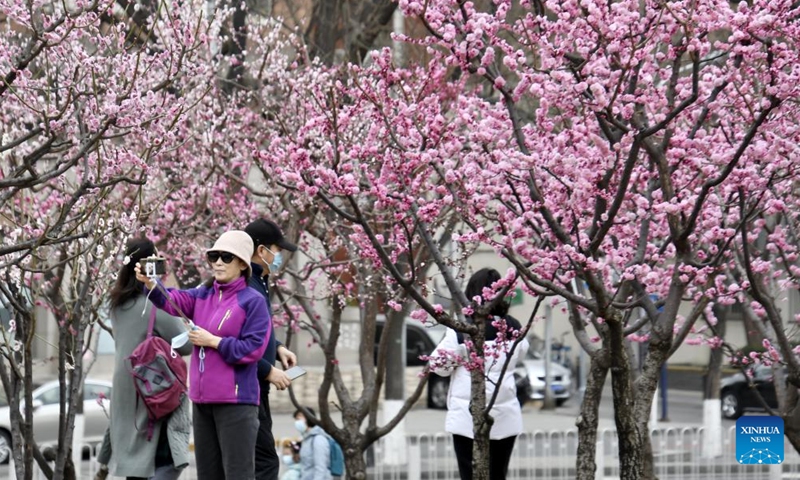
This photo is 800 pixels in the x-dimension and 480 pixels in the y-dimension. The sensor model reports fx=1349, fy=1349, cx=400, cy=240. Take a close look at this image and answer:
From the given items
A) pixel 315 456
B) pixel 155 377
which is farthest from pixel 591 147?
→ pixel 315 456

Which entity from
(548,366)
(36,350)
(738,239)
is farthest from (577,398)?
(738,239)

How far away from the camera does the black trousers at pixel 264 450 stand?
6.77 metres

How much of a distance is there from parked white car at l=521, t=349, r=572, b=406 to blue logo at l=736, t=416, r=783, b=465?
2010cm

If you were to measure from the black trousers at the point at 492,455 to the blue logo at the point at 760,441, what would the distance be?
1697 mm

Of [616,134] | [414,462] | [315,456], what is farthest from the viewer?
[414,462]

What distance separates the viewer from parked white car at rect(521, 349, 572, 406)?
29275mm

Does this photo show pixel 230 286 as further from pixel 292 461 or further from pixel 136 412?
pixel 292 461

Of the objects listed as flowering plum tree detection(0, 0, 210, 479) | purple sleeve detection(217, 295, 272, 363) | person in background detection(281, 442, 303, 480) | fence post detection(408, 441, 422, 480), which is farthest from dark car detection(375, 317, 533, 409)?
purple sleeve detection(217, 295, 272, 363)

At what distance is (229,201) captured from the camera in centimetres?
1183

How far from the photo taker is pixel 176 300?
6270 millimetres

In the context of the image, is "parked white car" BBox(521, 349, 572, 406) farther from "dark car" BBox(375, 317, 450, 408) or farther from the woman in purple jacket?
the woman in purple jacket

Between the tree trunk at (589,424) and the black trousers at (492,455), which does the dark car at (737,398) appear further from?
the black trousers at (492,455)

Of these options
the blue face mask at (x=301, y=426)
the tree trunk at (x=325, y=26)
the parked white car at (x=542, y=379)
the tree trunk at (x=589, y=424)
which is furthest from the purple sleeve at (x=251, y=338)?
the parked white car at (x=542, y=379)

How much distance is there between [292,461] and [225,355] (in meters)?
6.25
